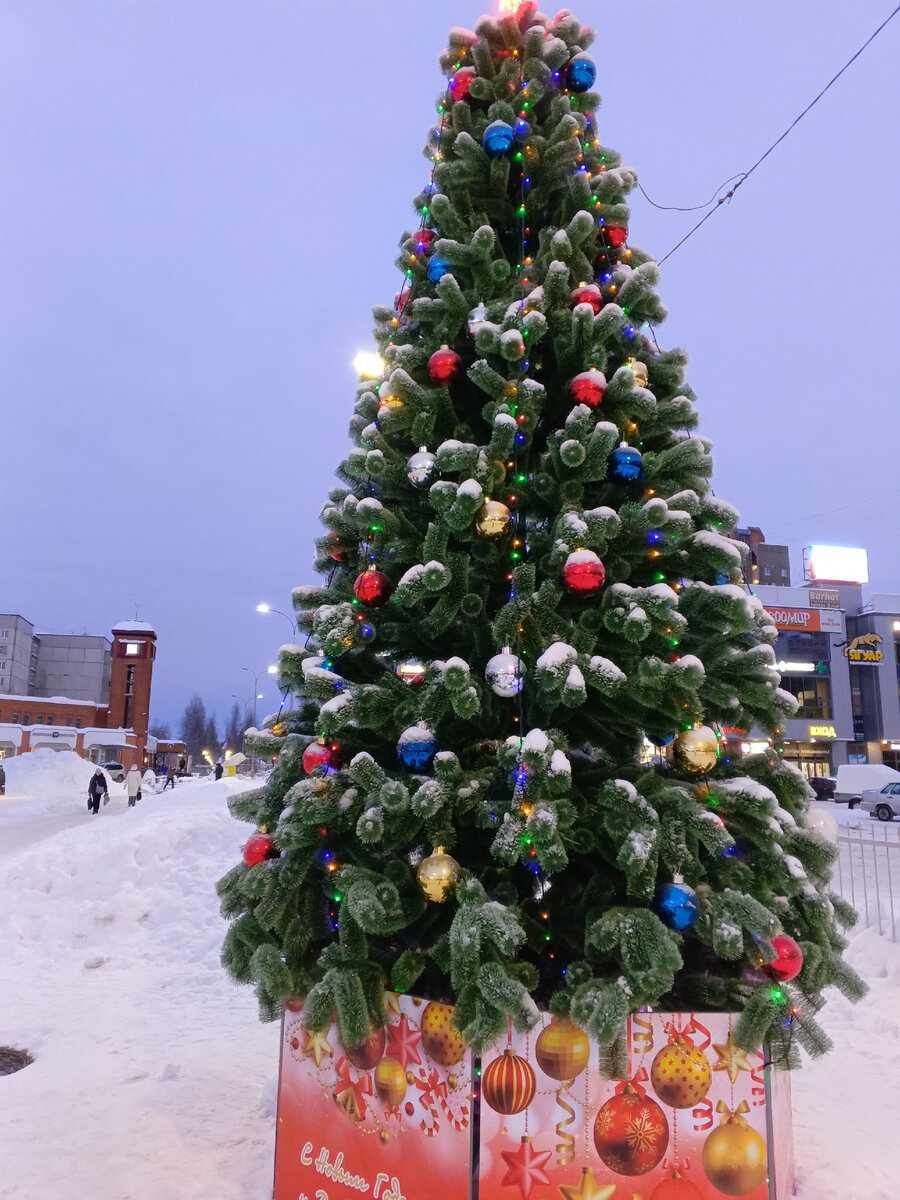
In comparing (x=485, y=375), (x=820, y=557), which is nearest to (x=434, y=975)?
(x=485, y=375)

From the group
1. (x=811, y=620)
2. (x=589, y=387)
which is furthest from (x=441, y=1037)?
(x=811, y=620)

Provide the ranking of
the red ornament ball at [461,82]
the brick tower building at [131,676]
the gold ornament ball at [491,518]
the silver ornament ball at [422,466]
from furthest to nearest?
the brick tower building at [131,676] → the red ornament ball at [461,82] → the silver ornament ball at [422,466] → the gold ornament ball at [491,518]

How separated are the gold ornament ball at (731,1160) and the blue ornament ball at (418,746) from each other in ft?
5.96

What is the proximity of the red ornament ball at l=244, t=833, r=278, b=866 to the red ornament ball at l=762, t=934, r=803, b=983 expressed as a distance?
2.15 m

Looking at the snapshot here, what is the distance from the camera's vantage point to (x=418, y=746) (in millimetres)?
3209

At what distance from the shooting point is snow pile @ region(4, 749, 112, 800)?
119 ft

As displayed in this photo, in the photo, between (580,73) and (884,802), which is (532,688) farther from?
(884,802)

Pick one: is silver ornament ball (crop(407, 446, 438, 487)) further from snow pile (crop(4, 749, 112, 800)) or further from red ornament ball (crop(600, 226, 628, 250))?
snow pile (crop(4, 749, 112, 800))

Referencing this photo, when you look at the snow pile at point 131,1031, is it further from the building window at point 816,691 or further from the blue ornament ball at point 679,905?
the building window at point 816,691

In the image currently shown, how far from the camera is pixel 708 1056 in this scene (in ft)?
9.76

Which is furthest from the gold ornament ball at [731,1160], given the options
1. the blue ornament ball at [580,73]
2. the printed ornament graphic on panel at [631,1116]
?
the blue ornament ball at [580,73]

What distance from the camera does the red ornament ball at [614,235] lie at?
13.7 feet

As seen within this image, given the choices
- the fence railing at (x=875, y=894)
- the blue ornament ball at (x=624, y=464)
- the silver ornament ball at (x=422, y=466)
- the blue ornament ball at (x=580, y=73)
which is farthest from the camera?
the fence railing at (x=875, y=894)

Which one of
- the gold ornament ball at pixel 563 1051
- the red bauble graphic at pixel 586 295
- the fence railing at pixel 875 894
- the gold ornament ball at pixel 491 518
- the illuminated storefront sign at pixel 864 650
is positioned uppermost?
the illuminated storefront sign at pixel 864 650
